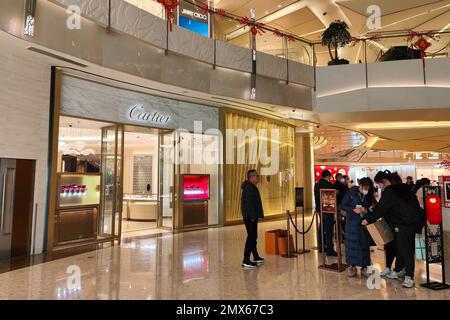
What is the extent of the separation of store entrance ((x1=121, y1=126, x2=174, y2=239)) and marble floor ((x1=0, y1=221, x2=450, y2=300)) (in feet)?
8.89

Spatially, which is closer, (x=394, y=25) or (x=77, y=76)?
(x=77, y=76)

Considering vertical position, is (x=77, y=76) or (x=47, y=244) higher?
(x=77, y=76)

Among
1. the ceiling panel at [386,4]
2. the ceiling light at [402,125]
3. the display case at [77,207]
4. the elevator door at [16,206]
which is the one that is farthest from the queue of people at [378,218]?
the ceiling light at [402,125]

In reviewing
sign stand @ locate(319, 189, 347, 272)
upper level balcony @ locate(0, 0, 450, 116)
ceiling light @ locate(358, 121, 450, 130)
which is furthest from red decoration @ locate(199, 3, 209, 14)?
ceiling light @ locate(358, 121, 450, 130)

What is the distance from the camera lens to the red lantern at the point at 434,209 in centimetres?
401

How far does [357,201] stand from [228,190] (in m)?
5.53

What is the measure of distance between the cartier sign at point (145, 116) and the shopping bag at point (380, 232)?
227 inches

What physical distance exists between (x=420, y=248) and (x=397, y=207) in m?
1.88

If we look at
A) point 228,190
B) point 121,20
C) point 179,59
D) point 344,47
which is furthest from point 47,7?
point 344,47

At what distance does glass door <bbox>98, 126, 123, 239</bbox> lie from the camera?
7.57 meters

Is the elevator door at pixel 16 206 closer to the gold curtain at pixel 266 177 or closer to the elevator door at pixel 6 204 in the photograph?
the elevator door at pixel 6 204

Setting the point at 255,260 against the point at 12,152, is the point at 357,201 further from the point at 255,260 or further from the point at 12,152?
the point at 12,152

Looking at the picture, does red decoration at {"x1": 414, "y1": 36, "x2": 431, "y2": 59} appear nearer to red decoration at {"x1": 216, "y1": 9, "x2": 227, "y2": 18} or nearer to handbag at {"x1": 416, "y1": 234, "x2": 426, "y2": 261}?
red decoration at {"x1": 216, "y1": 9, "x2": 227, "y2": 18}

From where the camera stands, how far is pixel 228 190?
9.83 metres
